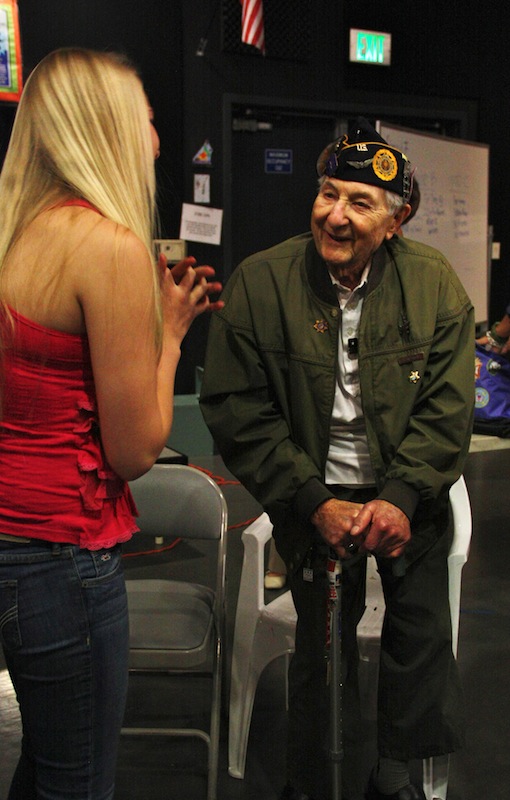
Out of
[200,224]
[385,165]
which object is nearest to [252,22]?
[200,224]

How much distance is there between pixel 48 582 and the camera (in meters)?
1.09

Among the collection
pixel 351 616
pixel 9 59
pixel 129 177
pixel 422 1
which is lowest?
pixel 351 616

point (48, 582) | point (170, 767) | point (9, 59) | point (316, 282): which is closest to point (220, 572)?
point (170, 767)

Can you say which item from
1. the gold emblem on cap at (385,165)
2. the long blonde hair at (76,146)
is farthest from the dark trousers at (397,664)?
the long blonde hair at (76,146)

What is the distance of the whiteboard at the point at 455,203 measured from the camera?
18.4 ft

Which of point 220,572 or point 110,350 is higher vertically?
point 110,350

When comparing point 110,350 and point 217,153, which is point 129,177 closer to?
point 110,350

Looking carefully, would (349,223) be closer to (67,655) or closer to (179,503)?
(179,503)

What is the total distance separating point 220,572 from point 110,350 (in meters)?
1.13

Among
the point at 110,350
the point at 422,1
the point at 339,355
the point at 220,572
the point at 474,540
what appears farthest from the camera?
the point at 422,1

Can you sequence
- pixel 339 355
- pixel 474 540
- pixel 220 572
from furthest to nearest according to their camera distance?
pixel 474 540
pixel 220 572
pixel 339 355

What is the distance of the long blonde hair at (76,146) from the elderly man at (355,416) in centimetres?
72

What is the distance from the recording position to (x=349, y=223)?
174 centimetres

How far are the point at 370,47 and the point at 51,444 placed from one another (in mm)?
5861
